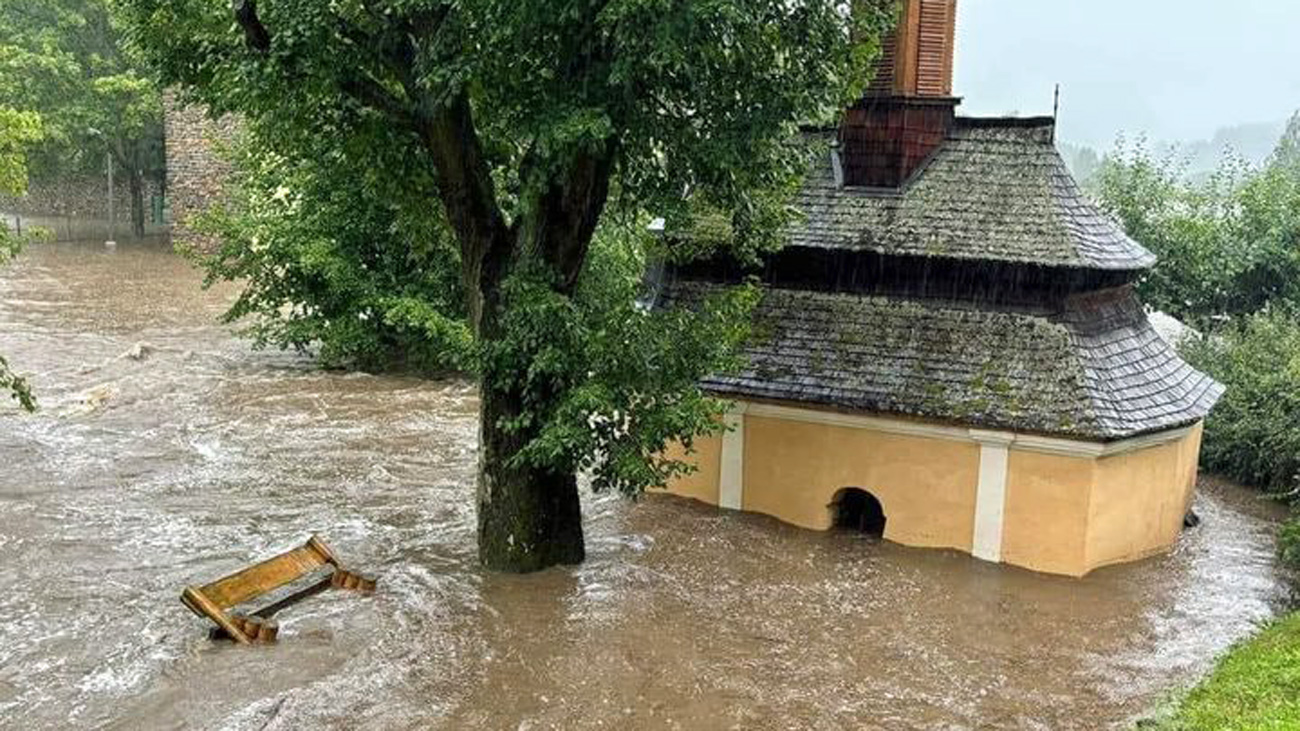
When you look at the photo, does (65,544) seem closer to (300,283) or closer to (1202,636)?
(300,283)

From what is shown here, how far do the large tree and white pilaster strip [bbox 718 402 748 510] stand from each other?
2720mm

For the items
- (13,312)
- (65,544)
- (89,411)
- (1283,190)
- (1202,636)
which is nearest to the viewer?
(1202,636)

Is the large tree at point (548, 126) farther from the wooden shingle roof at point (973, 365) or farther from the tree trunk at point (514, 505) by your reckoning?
the wooden shingle roof at point (973, 365)

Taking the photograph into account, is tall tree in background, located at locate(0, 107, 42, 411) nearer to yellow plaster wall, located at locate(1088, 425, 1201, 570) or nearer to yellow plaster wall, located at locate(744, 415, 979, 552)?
yellow plaster wall, located at locate(744, 415, 979, 552)

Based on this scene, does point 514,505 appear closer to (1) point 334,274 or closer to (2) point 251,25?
(2) point 251,25

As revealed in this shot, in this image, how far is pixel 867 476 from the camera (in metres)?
14.2

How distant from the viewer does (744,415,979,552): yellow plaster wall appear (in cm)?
1378

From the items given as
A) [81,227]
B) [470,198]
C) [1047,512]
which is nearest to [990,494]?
[1047,512]

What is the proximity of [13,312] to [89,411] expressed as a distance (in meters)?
10.1

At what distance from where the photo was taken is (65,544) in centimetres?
1352

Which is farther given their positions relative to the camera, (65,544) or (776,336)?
(776,336)

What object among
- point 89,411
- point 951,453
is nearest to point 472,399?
point 89,411

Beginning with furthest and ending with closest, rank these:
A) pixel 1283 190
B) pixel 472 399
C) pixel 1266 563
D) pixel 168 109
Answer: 1. pixel 168 109
2. pixel 1283 190
3. pixel 472 399
4. pixel 1266 563

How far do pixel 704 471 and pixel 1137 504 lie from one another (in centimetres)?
519
